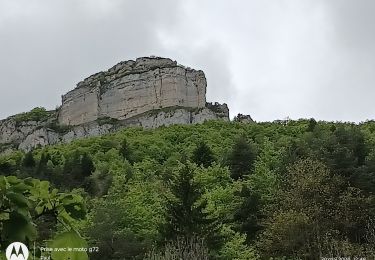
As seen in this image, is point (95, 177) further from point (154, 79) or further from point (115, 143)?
point (154, 79)

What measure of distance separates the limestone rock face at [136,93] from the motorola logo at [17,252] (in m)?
93.1

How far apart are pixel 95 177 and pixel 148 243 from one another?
2079cm

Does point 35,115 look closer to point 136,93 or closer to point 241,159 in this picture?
point 136,93

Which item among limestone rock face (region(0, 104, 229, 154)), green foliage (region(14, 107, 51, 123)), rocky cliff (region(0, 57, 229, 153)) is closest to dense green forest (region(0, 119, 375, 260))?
limestone rock face (region(0, 104, 229, 154))

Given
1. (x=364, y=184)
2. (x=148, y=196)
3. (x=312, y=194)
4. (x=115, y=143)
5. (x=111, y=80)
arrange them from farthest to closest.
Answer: (x=111, y=80) → (x=115, y=143) → (x=148, y=196) → (x=364, y=184) → (x=312, y=194)

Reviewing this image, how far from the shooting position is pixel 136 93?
98.8 m

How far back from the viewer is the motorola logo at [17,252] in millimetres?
1254

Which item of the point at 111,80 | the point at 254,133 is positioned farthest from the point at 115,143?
the point at 111,80

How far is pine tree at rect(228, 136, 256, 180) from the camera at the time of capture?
47.5 meters

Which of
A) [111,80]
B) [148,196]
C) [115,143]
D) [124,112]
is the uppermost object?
[111,80]

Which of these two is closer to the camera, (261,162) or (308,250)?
(308,250)

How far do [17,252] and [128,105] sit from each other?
318 feet

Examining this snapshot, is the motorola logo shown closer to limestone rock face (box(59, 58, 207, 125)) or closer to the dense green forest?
the dense green forest

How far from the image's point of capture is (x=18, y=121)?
357 ft
